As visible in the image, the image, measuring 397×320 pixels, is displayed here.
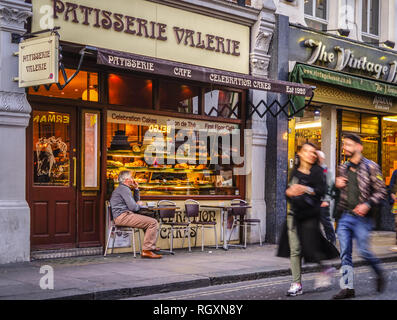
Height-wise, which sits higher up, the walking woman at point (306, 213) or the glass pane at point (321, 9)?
the glass pane at point (321, 9)

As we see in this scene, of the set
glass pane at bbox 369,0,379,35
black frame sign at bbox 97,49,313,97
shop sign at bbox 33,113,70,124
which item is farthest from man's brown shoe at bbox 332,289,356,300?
glass pane at bbox 369,0,379,35

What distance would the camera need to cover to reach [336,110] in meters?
17.1

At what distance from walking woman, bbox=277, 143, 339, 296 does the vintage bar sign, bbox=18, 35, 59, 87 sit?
4.15m

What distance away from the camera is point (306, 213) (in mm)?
7578

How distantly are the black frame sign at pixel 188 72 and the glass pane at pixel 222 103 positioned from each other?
5.51ft

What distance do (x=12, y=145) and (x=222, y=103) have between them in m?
5.32

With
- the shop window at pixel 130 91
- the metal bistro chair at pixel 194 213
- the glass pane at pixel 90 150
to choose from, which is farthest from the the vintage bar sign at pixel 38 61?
the metal bistro chair at pixel 194 213

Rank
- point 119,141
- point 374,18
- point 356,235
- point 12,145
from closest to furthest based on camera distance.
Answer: point 356,235 < point 12,145 < point 119,141 < point 374,18

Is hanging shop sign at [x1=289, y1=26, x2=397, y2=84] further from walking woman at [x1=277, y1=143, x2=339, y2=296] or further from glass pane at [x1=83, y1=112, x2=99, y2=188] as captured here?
walking woman at [x1=277, y1=143, x2=339, y2=296]

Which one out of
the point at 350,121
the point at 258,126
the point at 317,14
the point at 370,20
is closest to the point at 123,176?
the point at 258,126

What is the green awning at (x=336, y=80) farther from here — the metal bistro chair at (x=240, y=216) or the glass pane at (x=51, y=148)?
the glass pane at (x=51, y=148)

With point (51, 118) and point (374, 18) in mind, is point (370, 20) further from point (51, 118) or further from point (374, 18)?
point (51, 118)

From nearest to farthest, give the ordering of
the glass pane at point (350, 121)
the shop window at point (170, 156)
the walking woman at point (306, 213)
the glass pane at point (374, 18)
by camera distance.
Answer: the walking woman at point (306, 213) < the shop window at point (170, 156) < the glass pane at point (350, 121) < the glass pane at point (374, 18)

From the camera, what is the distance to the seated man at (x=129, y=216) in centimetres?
1141
